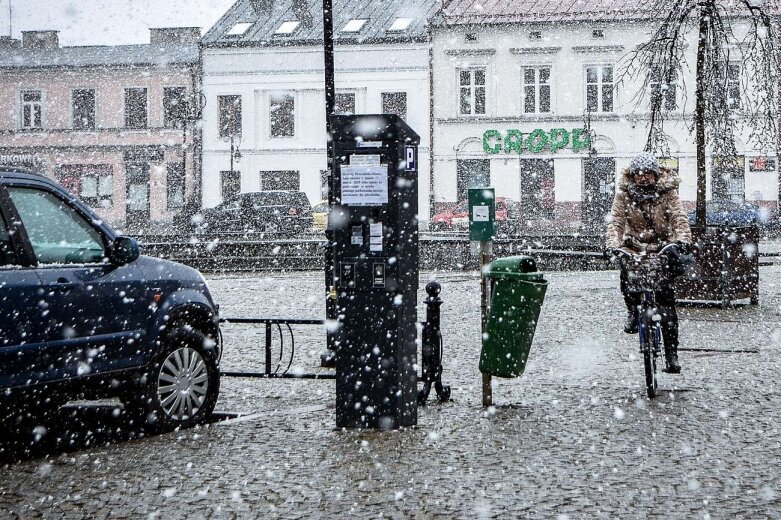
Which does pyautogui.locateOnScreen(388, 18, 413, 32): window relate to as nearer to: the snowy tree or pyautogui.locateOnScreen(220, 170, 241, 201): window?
pyautogui.locateOnScreen(220, 170, 241, 201): window

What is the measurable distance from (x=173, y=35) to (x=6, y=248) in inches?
1958

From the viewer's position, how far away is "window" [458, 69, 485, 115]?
47.2m

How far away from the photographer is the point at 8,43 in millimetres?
55344

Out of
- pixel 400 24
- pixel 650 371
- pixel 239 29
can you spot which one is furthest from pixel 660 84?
pixel 239 29

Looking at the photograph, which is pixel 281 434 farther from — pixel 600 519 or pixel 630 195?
pixel 630 195

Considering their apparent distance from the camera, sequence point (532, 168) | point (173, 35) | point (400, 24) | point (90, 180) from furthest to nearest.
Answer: point (173, 35), point (90, 180), point (400, 24), point (532, 168)

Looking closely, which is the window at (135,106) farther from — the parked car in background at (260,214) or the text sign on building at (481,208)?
the text sign on building at (481,208)

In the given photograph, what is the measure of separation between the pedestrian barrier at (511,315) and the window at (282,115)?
138ft

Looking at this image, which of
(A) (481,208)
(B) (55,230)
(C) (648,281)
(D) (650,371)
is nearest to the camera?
(B) (55,230)

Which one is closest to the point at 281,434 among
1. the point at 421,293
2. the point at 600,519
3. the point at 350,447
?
the point at 350,447

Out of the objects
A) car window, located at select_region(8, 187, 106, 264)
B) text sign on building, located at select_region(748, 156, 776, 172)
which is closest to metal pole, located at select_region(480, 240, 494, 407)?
car window, located at select_region(8, 187, 106, 264)

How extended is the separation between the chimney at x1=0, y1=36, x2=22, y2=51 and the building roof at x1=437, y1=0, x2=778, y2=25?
70.1 feet

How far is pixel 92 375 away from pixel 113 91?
152 feet

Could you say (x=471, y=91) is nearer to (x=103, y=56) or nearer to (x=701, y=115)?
(x=103, y=56)
